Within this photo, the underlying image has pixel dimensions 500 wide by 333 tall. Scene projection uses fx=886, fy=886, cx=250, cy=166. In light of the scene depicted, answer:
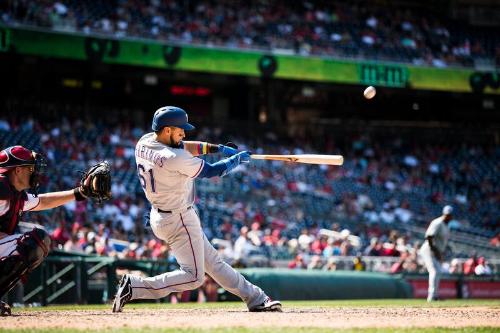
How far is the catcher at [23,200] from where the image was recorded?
699cm

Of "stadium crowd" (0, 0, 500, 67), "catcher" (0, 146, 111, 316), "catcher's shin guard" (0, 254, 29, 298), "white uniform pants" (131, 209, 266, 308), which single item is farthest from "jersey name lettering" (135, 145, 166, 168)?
"stadium crowd" (0, 0, 500, 67)

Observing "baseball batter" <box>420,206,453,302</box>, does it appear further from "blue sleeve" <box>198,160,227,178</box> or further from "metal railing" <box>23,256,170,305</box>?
"blue sleeve" <box>198,160,227,178</box>

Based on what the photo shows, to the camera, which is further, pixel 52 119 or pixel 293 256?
pixel 52 119

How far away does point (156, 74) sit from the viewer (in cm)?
3025

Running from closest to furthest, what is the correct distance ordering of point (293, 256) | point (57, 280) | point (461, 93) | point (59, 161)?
point (57, 280) → point (293, 256) → point (59, 161) → point (461, 93)

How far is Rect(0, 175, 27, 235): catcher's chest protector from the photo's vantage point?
23.4 ft

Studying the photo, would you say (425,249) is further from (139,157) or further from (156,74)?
(156,74)

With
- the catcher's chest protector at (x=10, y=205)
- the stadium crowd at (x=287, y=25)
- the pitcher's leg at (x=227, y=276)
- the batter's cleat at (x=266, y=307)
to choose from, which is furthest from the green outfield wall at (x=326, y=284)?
the stadium crowd at (x=287, y=25)

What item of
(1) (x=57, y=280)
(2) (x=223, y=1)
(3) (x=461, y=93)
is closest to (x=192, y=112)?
Answer: (2) (x=223, y=1)

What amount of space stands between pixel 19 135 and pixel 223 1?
10.7 meters

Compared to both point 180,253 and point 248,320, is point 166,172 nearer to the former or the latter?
point 180,253

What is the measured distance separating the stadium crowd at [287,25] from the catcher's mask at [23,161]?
17687 millimetres

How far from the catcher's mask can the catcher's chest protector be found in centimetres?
12

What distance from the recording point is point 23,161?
7.32m
